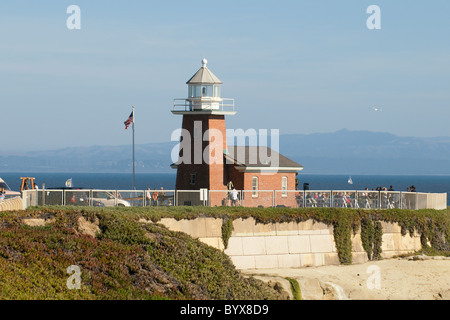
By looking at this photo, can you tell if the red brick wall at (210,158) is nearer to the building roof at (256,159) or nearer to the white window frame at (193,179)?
the white window frame at (193,179)

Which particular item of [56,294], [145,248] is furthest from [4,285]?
[145,248]

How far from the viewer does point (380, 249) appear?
152 feet

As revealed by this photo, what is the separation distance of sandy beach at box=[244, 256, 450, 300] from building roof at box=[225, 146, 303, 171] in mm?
9495

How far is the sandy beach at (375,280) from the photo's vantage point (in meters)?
37.4

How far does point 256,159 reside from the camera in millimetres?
52125

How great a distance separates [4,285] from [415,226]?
29.7 meters

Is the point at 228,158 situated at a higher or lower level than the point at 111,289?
higher

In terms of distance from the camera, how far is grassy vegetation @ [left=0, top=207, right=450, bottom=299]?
2623 cm

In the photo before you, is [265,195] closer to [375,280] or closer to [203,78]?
[203,78]

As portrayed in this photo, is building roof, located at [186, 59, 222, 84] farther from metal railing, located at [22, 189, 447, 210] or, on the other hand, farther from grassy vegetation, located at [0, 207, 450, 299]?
grassy vegetation, located at [0, 207, 450, 299]

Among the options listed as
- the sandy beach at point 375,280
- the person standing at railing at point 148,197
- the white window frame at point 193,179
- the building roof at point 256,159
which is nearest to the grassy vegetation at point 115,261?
the person standing at railing at point 148,197

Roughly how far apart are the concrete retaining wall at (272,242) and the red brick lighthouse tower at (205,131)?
Answer: 332 inches

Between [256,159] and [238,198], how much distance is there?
5.42 meters
